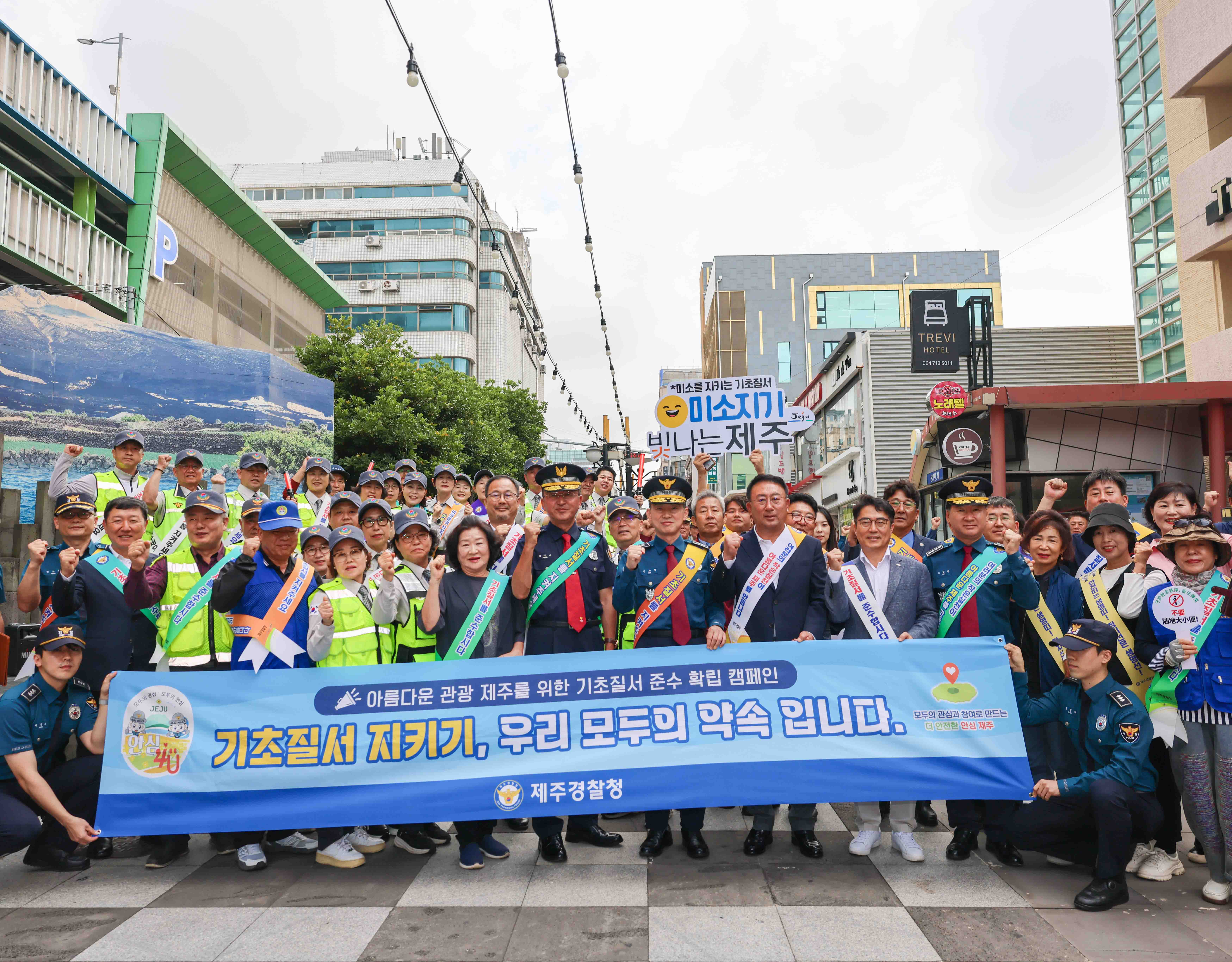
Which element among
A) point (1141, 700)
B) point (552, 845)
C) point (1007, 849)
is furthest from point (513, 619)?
point (1141, 700)

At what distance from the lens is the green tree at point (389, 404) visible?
21.3 m

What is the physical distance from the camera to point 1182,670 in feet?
13.2

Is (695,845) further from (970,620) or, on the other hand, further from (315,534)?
(315,534)

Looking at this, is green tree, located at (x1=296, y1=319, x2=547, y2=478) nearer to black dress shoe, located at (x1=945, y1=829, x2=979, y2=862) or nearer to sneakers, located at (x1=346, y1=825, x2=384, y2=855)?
sneakers, located at (x1=346, y1=825, x2=384, y2=855)

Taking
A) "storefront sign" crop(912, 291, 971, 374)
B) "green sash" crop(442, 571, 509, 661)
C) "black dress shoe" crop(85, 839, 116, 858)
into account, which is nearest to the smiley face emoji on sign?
"green sash" crop(442, 571, 509, 661)

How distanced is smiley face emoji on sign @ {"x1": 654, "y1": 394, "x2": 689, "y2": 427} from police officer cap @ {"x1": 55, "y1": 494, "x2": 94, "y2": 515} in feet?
17.2

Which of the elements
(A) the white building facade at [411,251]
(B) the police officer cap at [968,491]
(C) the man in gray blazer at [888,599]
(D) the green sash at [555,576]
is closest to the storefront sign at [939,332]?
(B) the police officer cap at [968,491]

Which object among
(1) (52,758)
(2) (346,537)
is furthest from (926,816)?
(1) (52,758)

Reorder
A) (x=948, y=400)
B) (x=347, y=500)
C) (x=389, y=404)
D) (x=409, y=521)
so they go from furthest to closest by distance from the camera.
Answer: (x=389, y=404) < (x=948, y=400) < (x=347, y=500) < (x=409, y=521)

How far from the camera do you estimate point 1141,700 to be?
13.8ft

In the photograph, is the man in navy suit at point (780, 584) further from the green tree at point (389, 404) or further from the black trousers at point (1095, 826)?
the green tree at point (389, 404)

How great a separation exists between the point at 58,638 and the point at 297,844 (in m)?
1.73

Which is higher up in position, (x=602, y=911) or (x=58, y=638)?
(x=58, y=638)

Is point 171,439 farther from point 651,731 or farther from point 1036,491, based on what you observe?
point 1036,491
